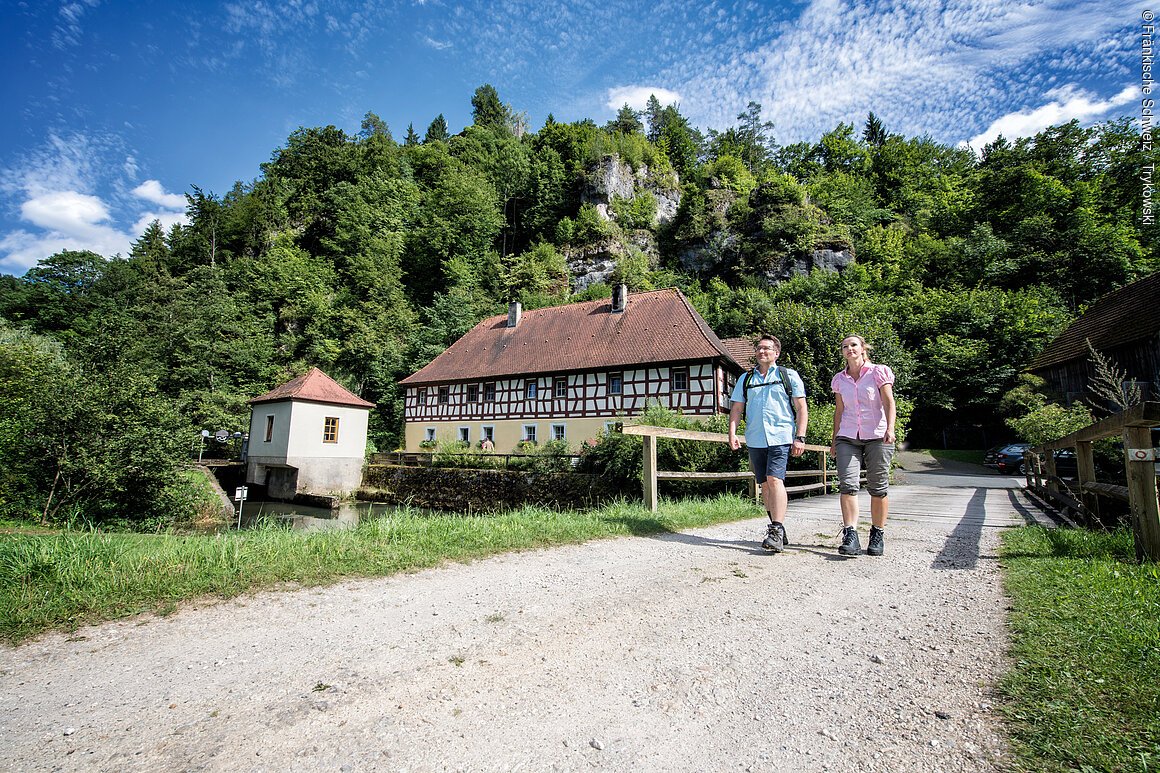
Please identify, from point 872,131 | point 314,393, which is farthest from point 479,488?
point 872,131

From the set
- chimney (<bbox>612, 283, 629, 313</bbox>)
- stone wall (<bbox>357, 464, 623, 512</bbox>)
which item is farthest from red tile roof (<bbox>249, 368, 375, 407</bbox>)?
chimney (<bbox>612, 283, 629, 313</bbox>)

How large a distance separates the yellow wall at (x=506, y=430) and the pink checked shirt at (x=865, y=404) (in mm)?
17743

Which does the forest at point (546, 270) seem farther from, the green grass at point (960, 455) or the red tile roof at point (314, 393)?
the red tile roof at point (314, 393)

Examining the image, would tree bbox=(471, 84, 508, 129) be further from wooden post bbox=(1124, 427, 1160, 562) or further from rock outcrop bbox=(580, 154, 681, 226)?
wooden post bbox=(1124, 427, 1160, 562)

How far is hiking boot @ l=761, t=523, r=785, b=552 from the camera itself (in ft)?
15.2

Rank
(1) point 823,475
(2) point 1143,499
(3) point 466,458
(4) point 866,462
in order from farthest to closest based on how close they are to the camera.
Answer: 1. (3) point 466,458
2. (1) point 823,475
3. (4) point 866,462
4. (2) point 1143,499

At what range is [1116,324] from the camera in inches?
827

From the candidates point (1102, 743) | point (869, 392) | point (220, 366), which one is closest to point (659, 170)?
point (220, 366)

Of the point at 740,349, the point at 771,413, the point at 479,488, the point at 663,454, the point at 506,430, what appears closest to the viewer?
the point at 771,413

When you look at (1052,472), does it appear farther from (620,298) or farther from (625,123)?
(625,123)

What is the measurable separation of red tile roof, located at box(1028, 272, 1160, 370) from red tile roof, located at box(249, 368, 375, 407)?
1335 inches

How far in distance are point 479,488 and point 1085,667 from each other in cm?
2174

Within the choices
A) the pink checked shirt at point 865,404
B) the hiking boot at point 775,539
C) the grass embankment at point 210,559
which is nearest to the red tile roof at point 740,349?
the pink checked shirt at point 865,404

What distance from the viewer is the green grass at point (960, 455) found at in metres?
28.2
